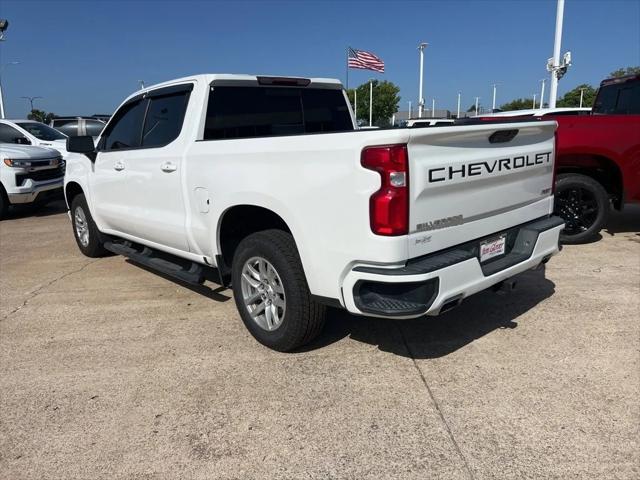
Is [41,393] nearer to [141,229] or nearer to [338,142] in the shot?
[141,229]

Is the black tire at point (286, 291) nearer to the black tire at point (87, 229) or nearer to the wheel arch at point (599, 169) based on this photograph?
the black tire at point (87, 229)

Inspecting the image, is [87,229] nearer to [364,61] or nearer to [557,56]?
[557,56]

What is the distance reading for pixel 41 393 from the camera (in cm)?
321

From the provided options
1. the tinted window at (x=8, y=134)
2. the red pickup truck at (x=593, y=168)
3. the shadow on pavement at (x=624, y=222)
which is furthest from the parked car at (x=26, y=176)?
the shadow on pavement at (x=624, y=222)

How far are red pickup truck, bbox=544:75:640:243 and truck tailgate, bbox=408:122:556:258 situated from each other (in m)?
2.32

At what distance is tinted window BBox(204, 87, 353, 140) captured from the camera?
13.5ft

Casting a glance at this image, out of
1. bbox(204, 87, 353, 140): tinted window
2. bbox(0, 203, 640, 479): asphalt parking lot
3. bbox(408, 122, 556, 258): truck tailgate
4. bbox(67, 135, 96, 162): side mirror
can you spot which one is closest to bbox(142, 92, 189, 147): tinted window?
bbox(204, 87, 353, 140): tinted window

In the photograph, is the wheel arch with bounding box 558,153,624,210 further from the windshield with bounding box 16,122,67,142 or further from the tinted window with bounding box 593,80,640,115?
the windshield with bounding box 16,122,67,142

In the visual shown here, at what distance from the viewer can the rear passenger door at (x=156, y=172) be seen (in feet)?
13.6

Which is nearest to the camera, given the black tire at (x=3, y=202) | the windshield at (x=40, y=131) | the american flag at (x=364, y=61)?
the black tire at (x=3, y=202)

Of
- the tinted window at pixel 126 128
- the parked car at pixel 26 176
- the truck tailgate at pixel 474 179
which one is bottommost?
the parked car at pixel 26 176

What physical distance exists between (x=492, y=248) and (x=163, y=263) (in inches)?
113

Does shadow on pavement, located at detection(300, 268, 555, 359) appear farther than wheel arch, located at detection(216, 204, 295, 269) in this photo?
→ Yes

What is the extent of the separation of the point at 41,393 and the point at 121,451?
0.94 m
